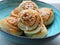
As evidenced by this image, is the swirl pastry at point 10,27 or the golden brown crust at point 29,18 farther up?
the golden brown crust at point 29,18

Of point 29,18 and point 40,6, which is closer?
point 29,18

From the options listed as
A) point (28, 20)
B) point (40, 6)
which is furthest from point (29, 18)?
point (40, 6)

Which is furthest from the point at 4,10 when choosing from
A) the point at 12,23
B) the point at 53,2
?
the point at 53,2

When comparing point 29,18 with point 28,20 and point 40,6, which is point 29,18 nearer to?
point 28,20

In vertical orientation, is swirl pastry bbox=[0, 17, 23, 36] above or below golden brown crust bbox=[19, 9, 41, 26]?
below

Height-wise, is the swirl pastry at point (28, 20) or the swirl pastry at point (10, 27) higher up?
the swirl pastry at point (28, 20)

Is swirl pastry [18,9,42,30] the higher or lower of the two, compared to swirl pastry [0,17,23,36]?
higher

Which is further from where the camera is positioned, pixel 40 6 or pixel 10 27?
pixel 40 6

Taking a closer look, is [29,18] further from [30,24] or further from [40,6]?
[40,6]
